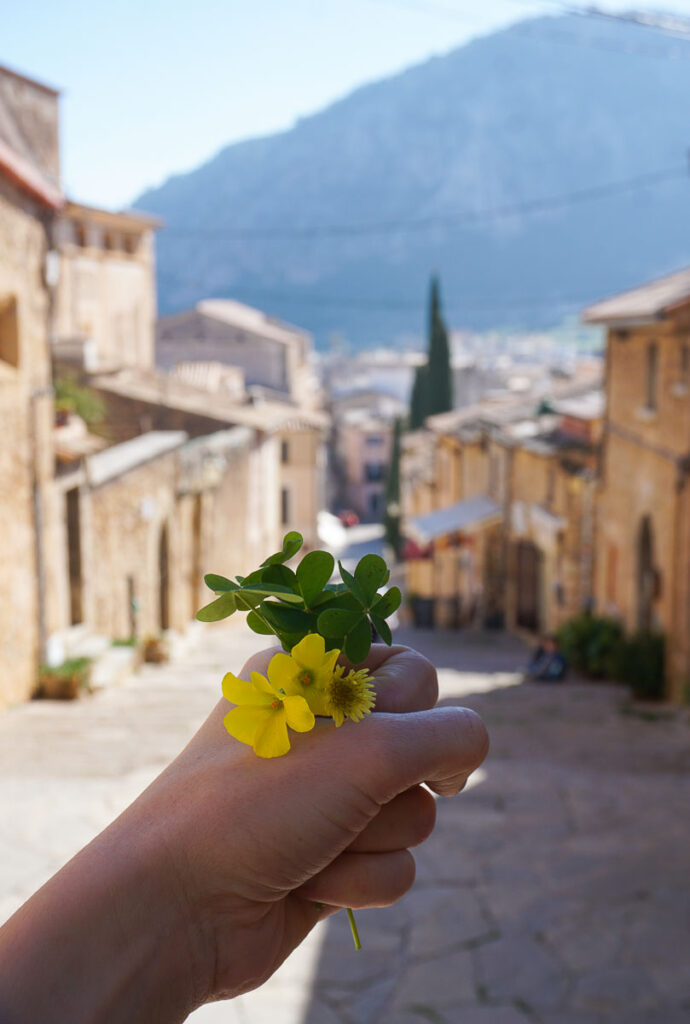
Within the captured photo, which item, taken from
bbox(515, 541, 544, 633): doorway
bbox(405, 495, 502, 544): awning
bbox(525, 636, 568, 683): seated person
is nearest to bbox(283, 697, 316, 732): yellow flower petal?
bbox(525, 636, 568, 683): seated person

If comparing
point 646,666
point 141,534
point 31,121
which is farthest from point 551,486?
point 31,121

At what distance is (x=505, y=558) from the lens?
2117 cm

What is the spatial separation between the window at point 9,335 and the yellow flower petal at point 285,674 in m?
9.07

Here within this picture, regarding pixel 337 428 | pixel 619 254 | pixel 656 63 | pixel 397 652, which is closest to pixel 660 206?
pixel 619 254

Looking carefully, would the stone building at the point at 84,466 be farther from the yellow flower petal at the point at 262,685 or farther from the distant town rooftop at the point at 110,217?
the yellow flower petal at the point at 262,685

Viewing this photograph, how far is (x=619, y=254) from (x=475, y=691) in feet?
449

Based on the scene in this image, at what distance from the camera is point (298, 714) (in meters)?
1.19

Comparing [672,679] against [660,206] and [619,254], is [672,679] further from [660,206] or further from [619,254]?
[660,206]

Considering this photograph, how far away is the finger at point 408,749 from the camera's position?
48.3 inches

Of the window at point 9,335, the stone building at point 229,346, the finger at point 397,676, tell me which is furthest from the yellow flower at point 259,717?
the stone building at point 229,346

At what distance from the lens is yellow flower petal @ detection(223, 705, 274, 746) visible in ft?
3.99

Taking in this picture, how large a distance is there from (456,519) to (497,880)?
618 inches

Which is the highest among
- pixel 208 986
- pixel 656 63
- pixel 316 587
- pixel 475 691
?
pixel 656 63

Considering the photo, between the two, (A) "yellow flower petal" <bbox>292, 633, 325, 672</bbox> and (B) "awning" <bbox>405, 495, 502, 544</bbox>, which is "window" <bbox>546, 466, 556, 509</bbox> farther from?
(A) "yellow flower petal" <bbox>292, 633, 325, 672</bbox>
